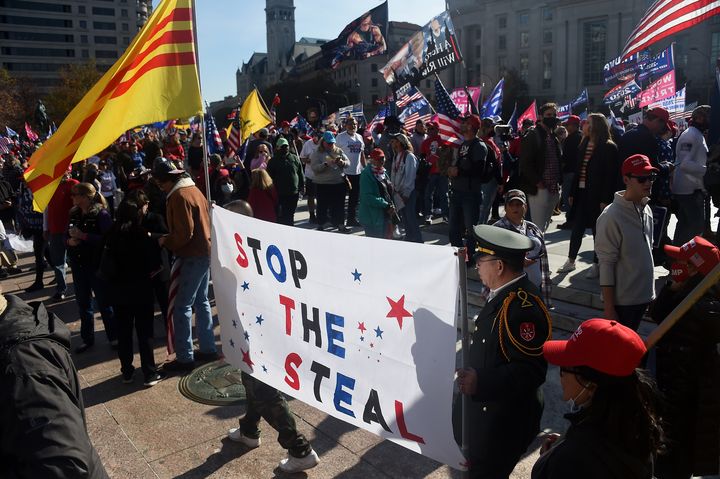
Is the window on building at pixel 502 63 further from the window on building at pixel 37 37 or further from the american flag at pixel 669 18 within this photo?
the american flag at pixel 669 18

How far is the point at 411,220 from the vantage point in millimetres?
9219

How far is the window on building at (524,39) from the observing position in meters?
87.1

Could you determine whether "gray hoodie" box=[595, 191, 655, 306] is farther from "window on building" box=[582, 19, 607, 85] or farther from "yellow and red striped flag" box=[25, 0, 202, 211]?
"window on building" box=[582, 19, 607, 85]

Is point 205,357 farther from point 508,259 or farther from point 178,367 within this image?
point 508,259

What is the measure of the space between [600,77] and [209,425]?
8261 cm

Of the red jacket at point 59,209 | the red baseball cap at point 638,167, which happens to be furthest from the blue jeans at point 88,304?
the red baseball cap at point 638,167

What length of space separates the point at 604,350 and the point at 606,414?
0.68 feet

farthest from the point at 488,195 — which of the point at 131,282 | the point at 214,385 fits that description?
the point at 131,282

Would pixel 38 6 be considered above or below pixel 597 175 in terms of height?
above

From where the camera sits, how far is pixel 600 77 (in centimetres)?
7694

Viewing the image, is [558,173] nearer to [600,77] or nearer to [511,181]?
[511,181]

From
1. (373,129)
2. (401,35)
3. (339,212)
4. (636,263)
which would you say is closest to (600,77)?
(401,35)

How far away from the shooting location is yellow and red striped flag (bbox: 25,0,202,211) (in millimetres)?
4328

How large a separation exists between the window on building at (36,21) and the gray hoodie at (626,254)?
12424cm
